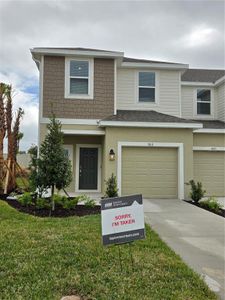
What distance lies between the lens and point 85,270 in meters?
4.10

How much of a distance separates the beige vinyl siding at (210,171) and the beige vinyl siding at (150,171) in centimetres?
170

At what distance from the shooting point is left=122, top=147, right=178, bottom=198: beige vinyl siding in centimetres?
1208

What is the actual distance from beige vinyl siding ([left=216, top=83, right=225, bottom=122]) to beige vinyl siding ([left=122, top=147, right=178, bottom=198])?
4.81m

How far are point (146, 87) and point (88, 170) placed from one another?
5.03m

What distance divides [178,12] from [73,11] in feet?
12.0

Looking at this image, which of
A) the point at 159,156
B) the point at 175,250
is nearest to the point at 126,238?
the point at 175,250

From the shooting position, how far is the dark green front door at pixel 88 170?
13586mm

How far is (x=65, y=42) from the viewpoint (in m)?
A: 15.5

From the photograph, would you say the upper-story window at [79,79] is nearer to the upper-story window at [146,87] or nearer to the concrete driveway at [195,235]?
the upper-story window at [146,87]

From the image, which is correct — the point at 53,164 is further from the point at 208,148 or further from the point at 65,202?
the point at 208,148

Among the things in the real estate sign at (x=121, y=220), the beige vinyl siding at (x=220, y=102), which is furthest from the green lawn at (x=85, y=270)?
the beige vinyl siding at (x=220, y=102)

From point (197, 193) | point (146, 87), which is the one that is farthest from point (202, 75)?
point (197, 193)

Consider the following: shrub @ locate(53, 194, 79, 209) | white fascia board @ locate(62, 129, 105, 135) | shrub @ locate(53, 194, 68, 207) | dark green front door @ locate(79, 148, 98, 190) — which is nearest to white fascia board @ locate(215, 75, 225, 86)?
white fascia board @ locate(62, 129, 105, 135)

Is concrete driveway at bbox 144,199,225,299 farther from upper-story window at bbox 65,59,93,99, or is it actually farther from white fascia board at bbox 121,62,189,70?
white fascia board at bbox 121,62,189,70
